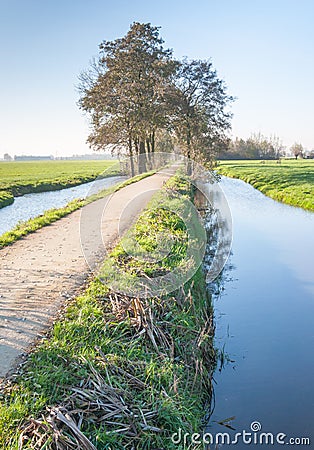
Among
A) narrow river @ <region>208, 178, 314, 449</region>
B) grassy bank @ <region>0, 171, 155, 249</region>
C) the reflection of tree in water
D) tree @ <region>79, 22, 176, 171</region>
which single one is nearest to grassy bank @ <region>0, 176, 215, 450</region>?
the reflection of tree in water

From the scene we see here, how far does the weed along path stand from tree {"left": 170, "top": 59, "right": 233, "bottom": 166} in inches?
571

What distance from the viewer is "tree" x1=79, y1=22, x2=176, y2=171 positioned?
25.2m

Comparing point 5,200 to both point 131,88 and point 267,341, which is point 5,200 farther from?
point 267,341

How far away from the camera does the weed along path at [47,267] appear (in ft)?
17.2

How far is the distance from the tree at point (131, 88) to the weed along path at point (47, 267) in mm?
12509

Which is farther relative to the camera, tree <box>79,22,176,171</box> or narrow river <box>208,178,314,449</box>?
tree <box>79,22,176,171</box>

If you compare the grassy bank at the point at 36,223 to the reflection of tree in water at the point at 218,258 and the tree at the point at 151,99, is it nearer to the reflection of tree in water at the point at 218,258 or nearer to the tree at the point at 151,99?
the reflection of tree in water at the point at 218,258

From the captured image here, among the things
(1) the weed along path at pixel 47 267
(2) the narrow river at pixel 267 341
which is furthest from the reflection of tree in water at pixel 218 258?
(1) the weed along path at pixel 47 267

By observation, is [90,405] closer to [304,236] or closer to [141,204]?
[141,204]

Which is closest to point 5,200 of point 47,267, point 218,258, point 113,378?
point 218,258

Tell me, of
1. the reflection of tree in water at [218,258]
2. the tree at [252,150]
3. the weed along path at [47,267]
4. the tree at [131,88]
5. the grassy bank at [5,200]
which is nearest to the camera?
the weed along path at [47,267]

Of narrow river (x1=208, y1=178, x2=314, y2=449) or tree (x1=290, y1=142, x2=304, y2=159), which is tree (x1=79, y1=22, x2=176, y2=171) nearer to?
narrow river (x1=208, y1=178, x2=314, y2=449)

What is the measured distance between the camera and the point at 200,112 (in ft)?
91.1

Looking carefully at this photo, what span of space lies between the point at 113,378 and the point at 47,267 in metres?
3.83
